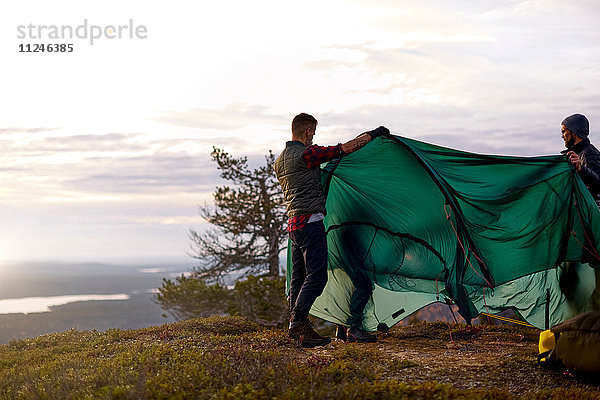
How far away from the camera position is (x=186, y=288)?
87.4ft

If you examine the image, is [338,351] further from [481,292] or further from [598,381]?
[598,381]

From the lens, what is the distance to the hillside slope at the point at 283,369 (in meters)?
6.06

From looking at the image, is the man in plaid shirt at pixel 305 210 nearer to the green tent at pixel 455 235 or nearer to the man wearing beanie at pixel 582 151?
the green tent at pixel 455 235

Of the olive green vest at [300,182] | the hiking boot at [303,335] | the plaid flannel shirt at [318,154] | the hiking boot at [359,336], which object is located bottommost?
the hiking boot at [359,336]

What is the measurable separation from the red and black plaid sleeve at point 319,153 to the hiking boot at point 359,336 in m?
3.39

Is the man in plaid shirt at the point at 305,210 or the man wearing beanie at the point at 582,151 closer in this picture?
the man in plaid shirt at the point at 305,210

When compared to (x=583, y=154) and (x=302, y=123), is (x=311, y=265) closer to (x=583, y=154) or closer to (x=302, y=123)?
(x=302, y=123)

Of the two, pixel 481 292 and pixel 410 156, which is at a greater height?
pixel 410 156

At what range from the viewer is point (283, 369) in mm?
6539

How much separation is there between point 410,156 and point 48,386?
20.8ft

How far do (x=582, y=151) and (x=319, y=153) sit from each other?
4.19 metres

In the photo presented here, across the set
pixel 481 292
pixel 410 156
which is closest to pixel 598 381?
pixel 481 292

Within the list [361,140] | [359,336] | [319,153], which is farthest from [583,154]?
[359,336]

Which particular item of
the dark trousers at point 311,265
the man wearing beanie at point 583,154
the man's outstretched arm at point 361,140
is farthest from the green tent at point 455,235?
the dark trousers at point 311,265
